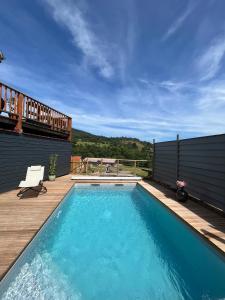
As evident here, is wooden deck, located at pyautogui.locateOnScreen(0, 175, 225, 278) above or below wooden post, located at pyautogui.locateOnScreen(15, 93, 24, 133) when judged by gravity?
below

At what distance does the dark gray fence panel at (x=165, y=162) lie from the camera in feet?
31.9

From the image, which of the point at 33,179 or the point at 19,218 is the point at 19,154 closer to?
the point at 33,179

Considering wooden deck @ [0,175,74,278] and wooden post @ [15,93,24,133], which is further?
wooden post @ [15,93,24,133]

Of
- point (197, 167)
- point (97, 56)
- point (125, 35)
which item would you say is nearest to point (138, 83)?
point (97, 56)

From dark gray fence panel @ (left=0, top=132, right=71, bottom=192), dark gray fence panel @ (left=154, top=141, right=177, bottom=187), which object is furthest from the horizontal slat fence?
dark gray fence panel @ (left=0, top=132, right=71, bottom=192)

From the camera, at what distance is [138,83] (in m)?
18.5

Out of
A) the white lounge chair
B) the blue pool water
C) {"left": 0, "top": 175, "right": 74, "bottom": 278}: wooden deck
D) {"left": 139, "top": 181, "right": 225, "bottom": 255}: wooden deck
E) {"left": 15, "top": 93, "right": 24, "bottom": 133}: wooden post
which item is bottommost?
the blue pool water

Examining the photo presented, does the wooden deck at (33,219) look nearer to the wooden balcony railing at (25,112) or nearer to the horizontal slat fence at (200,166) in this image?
the horizontal slat fence at (200,166)

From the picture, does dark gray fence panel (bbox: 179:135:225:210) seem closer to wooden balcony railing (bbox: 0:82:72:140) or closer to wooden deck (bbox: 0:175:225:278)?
wooden deck (bbox: 0:175:225:278)

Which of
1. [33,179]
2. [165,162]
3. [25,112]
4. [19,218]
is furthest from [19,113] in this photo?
[165,162]

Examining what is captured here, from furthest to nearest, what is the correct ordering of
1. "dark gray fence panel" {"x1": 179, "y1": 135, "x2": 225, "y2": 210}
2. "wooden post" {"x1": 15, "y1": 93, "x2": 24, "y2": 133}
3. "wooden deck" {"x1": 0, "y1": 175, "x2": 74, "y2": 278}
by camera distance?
"wooden post" {"x1": 15, "y1": 93, "x2": 24, "y2": 133}
"dark gray fence panel" {"x1": 179, "y1": 135, "x2": 225, "y2": 210}
"wooden deck" {"x1": 0, "y1": 175, "x2": 74, "y2": 278}

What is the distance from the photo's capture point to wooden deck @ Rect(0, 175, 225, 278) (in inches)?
140

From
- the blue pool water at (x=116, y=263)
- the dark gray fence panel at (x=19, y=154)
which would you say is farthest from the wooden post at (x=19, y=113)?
the blue pool water at (x=116, y=263)

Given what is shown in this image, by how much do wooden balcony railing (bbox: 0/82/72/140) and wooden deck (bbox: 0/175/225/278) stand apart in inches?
94.6
